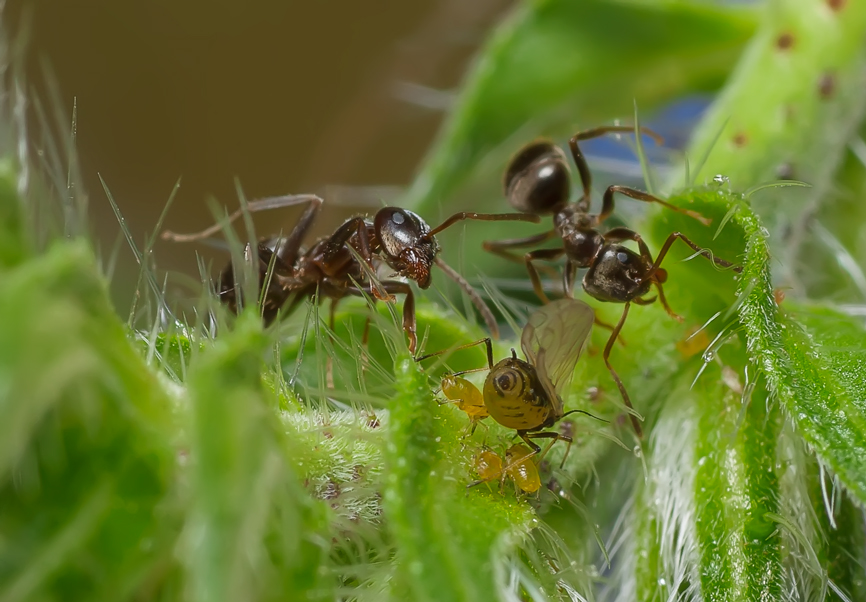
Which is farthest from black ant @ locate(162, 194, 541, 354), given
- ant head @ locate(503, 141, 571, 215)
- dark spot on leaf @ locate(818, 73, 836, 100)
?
dark spot on leaf @ locate(818, 73, 836, 100)

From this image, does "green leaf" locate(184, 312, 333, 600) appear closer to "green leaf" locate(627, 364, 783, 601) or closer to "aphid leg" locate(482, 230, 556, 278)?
"green leaf" locate(627, 364, 783, 601)

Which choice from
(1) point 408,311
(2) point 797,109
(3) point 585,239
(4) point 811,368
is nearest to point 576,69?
(2) point 797,109

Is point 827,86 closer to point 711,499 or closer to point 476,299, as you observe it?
point 476,299

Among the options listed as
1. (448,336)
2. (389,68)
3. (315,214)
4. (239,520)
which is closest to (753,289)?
(448,336)

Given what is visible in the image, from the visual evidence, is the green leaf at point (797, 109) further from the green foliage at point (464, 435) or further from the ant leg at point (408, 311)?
the ant leg at point (408, 311)

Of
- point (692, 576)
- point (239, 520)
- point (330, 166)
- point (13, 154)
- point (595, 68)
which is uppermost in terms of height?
point (595, 68)

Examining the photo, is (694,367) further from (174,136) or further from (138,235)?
(174,136)
